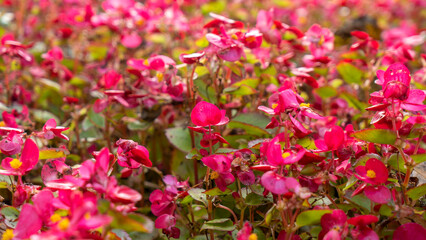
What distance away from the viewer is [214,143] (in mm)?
839

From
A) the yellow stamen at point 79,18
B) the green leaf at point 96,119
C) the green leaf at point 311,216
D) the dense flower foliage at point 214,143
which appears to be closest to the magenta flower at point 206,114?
the dense flower foliage at point 214,143

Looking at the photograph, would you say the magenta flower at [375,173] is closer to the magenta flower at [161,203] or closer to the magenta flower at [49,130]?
the magenta flower at [161,203]

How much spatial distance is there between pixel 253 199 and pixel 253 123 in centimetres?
29

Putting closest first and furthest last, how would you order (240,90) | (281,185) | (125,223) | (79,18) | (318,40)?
(125,223), (281,185), (240,90), (318,40), (79,18)

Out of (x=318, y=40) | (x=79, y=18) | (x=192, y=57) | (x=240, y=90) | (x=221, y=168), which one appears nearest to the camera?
(x=221, y=168)

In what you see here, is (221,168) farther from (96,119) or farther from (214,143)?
(96,119)

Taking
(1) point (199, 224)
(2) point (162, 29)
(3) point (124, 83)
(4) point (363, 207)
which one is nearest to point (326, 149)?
(4) point (363, 207)

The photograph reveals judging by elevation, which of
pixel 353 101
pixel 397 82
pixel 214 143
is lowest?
pixel 353 101

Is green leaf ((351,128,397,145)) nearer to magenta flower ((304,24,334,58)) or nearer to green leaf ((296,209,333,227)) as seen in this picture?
green leaf ((296,209,333,227))

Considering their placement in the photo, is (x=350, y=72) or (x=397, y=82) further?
(x=350, y=72)

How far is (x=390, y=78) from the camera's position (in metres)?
0.73

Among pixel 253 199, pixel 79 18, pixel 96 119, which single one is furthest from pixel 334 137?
pixel 79 18

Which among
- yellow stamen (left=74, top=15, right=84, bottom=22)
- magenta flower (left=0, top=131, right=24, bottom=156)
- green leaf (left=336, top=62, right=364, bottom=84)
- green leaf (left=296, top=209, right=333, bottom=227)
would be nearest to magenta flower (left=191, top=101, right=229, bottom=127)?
green leaf (left=296, top=209, right=333, bottom=227)

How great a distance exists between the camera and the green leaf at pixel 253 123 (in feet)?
3.13
